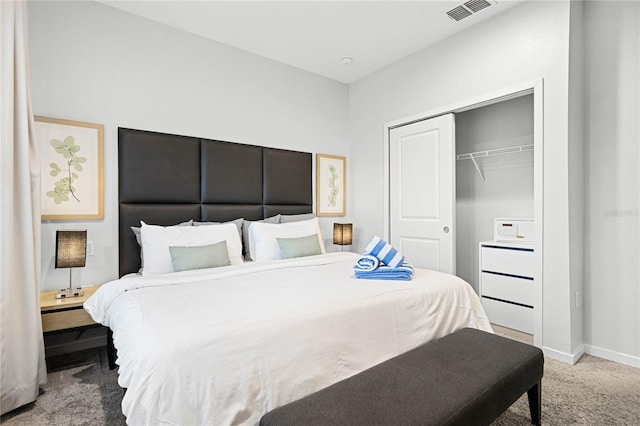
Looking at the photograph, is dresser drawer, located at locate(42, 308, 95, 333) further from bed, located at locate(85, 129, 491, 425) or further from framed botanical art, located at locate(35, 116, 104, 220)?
framed botanical art, located at locate(35, 116, 104, 220)

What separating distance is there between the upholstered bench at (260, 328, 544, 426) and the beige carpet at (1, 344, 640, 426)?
323 millimetres

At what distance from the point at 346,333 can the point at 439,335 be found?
73 centimetres

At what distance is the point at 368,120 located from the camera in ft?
14.0

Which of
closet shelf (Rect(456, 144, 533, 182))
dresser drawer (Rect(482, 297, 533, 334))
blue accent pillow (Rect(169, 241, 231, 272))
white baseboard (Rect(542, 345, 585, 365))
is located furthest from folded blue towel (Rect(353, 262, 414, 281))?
closet shelf (Rect(456, 144, 533, 182))

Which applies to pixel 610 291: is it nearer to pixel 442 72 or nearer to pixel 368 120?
pixel 442 72

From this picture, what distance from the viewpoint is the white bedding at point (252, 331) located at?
3.98 feet

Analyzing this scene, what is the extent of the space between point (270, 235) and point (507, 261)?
2.23 metres

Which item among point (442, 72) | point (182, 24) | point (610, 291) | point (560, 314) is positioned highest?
point (182, 24)

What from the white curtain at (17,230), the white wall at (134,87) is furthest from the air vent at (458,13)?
the white curtain at (17,230)

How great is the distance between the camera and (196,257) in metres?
2.51

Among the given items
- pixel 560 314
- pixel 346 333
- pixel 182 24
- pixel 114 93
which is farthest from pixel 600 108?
pixel 114 93

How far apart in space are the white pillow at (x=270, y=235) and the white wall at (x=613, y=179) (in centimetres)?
228

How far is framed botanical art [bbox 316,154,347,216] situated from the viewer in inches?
165

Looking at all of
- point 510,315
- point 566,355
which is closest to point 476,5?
point 510,315
